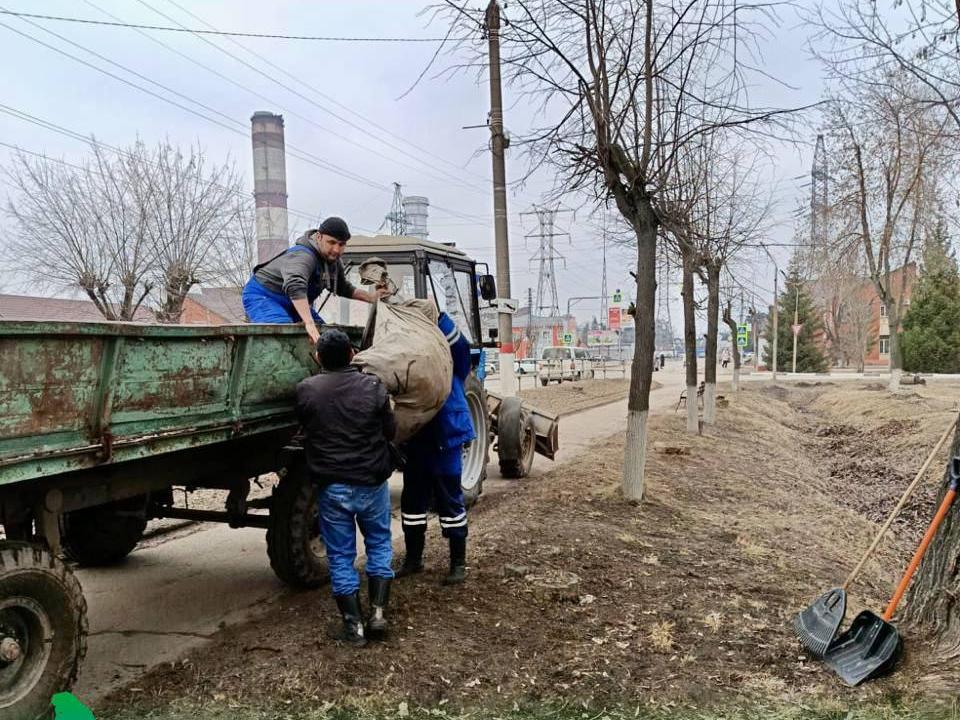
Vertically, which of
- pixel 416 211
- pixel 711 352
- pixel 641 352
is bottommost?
pixel 711 352

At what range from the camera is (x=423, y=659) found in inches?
147

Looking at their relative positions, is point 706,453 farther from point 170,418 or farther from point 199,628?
point 170,418

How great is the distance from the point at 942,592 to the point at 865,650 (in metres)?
0.47

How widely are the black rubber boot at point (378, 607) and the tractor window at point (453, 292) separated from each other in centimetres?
342

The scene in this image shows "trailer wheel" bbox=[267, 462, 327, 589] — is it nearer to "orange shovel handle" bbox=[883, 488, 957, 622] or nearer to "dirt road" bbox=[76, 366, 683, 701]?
"dirt road" bbox=[76, 366, 683, 701]

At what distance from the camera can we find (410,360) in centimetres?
430

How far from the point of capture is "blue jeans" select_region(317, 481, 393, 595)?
13.1 feet

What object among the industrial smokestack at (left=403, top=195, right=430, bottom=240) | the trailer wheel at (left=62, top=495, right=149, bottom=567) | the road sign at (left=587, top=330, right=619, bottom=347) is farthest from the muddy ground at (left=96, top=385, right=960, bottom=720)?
the industrial smokestack at (left=403, top=195, right=430, bottom=240)

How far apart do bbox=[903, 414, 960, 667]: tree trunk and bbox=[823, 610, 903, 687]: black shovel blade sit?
190mm

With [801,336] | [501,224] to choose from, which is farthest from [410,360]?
[801,336]

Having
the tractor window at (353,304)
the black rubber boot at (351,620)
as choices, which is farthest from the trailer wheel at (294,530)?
the tractor window at (353,304)

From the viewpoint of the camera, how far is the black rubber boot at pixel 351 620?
3906mm

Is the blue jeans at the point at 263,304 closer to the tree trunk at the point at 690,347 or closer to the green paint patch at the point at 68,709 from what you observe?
the green paint patch at the point at 68,709

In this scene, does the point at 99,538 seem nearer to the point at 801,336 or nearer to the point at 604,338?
the point at 604,338
